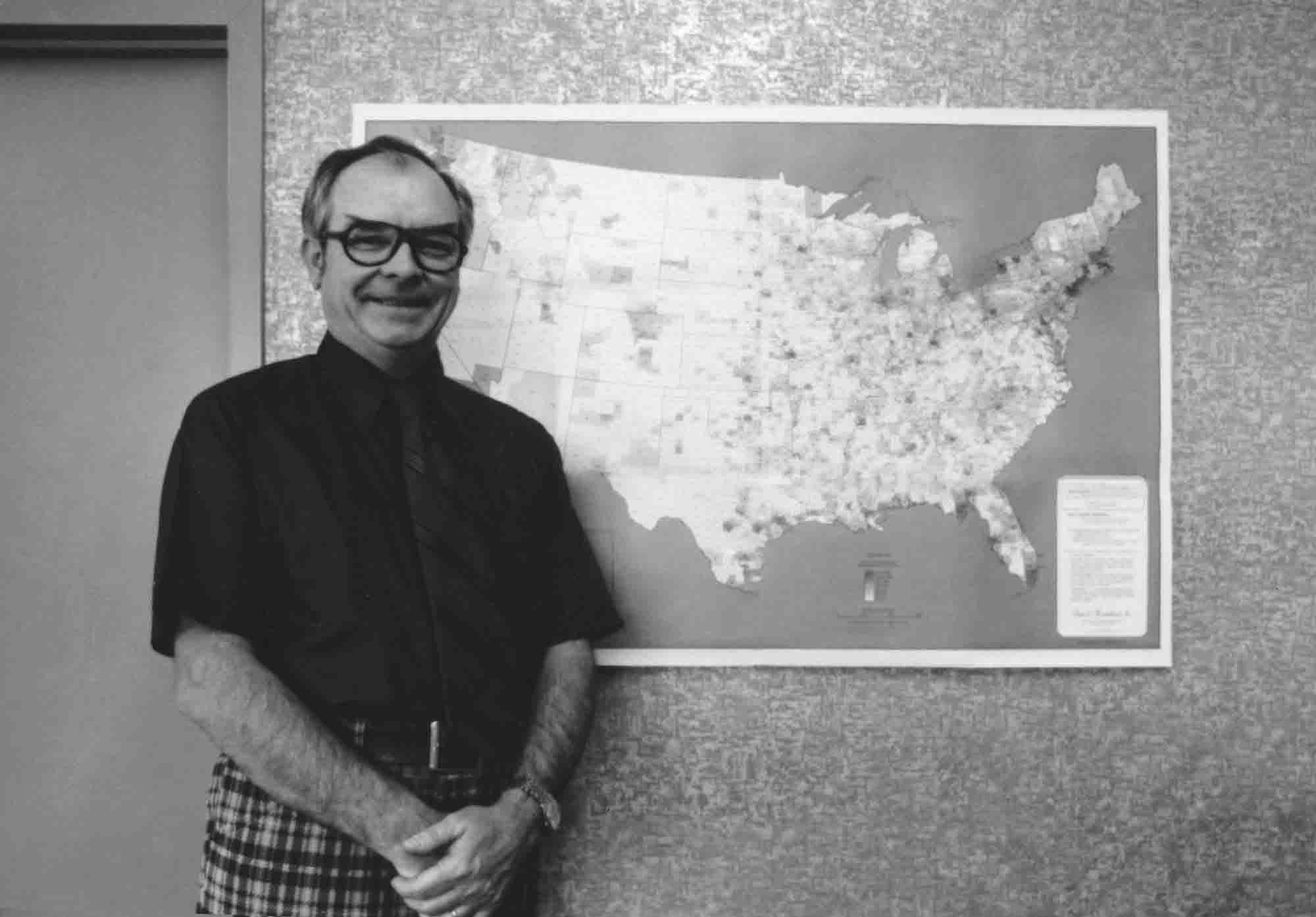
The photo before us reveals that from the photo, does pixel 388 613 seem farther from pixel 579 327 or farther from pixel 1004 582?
pixel 1004 582

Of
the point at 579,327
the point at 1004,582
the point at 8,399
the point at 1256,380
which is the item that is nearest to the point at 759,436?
the point at 579,327

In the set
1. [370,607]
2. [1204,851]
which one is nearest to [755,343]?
[370,607]

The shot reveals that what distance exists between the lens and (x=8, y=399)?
1308mm

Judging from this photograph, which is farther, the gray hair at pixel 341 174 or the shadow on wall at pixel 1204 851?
the shadow on wall at pixel 1204 851

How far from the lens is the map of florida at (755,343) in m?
1.23

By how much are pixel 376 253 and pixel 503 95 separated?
14.5 inches

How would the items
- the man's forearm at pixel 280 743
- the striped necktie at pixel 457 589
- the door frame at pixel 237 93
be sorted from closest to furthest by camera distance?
the man's forearm at pixel 280 743 < the striped necktie at pixel 457 589 < the door frame at pixel 237 93

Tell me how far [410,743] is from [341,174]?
1.99 feet

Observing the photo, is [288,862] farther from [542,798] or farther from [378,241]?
[378,241]

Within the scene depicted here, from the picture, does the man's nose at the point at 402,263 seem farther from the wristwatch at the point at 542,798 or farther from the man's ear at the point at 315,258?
Answer: the wristwatch at the point at 542,798

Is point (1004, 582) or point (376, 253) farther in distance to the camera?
point (1004, 582)

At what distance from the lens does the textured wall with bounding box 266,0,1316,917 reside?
4.04ft

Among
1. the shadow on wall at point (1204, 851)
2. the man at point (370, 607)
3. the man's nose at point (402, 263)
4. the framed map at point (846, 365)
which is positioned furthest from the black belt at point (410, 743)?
the shadow on wall at point (1204, 851)

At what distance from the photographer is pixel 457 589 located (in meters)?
0.98
